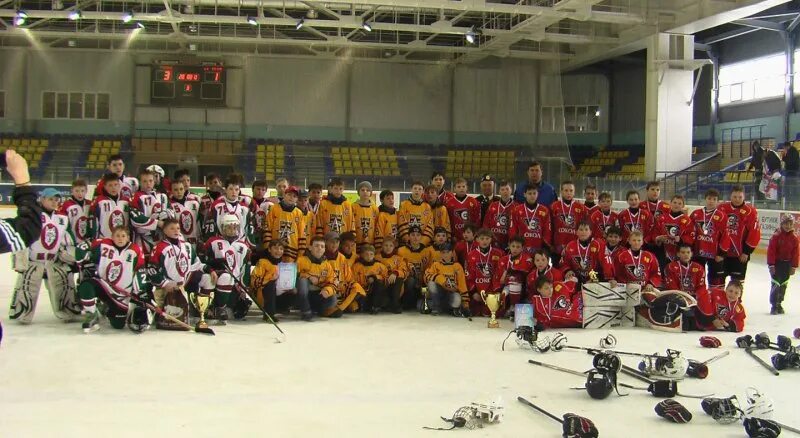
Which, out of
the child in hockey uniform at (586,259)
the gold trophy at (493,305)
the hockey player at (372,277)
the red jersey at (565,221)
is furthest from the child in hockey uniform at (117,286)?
the red jersey at (565,221)

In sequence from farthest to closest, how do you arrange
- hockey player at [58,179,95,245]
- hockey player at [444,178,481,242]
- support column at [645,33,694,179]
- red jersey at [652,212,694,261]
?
1. support column at [645,33,694,179]
2. hockey player at [444,178,481,242]
3. red jersey at [652,212,694,261]
4. hockey player at [58,179,95,245]

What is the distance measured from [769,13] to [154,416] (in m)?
21.4

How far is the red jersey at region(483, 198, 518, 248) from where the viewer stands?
7.55m

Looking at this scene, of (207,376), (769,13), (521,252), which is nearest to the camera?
Result: (207,376)

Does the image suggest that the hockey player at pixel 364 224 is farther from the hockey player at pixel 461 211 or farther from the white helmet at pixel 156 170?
the white helmet at pixel 156 170

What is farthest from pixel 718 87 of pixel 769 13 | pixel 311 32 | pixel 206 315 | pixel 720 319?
pixel 206 315

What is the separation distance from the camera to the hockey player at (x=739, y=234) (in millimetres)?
7391

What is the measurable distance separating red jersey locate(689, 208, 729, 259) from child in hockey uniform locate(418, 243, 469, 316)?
2377 mm

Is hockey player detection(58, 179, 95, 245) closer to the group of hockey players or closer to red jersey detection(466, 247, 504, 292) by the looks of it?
the group of hockey players

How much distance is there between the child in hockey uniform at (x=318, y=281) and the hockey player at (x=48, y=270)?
77.3 inches

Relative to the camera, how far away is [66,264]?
6.48 metres

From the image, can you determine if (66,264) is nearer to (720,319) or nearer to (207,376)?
(207,376)

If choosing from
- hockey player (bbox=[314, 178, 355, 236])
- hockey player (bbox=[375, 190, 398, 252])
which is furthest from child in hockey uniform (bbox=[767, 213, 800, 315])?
hockey player (bbox=[314, 178, 355, 236])

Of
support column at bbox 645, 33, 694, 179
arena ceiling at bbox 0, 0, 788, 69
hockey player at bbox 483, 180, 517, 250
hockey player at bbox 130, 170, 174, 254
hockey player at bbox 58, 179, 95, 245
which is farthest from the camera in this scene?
support column at bbox 645, 33, 694, 179
